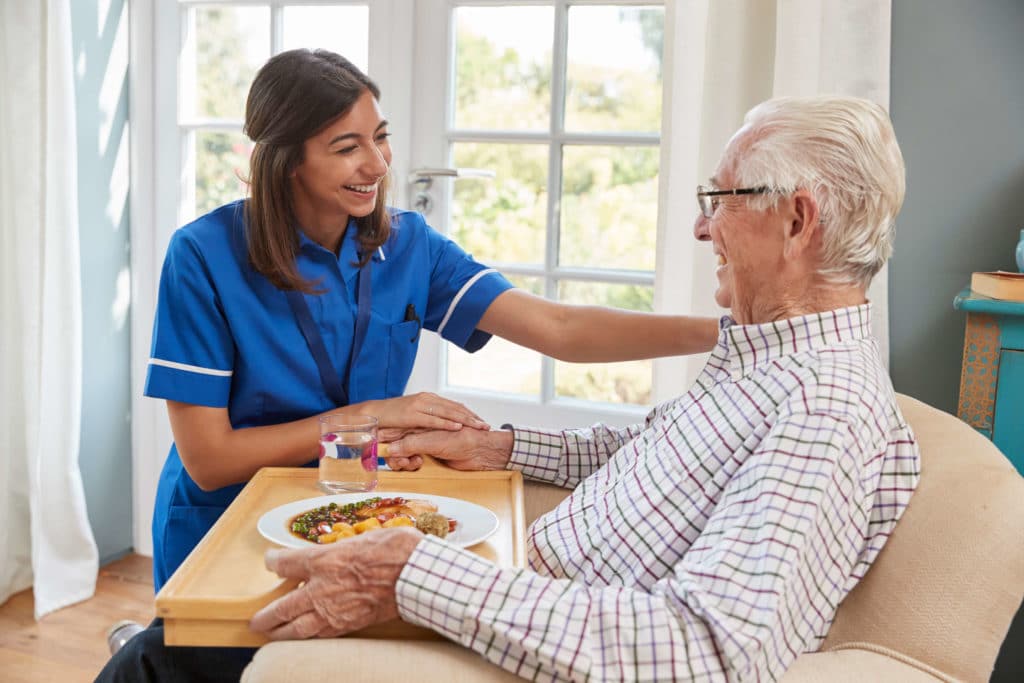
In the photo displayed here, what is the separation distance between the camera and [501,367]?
2.69m

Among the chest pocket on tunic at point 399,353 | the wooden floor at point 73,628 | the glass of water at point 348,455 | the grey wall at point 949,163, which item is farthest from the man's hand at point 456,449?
the wooden floor at point 73,628

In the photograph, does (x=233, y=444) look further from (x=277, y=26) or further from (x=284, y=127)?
(x=277, y=26)

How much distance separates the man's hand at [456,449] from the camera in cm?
158

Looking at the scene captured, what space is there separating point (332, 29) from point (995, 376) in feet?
6.03

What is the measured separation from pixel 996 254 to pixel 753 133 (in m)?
0.98

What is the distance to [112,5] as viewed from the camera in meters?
2.81

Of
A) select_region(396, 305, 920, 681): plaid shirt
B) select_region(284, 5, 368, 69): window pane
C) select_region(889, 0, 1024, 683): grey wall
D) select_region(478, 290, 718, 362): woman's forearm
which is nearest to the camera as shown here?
select_region(396, 305, 920, 681): plaid shirt

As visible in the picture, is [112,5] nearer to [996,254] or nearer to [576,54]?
[576,54]

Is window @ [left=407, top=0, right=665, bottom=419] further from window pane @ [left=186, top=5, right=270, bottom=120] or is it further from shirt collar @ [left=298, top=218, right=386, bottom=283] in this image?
shirt collar @ [left=298, top=218, right=386, bottom=283]

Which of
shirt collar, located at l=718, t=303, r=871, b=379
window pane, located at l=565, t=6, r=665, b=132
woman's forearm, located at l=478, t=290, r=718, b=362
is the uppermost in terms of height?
window pane, located at l=565, t=6, r=665, b=132

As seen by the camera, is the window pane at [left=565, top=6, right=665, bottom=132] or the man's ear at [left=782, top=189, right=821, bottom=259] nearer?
the man's ear at [left=782, top=189, right=821, bottom=259]

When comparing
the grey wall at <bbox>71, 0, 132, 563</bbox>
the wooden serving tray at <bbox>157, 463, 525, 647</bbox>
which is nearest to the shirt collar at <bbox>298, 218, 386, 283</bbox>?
the wooden serving tray at <bbox>157, 463, 525, 647</bbox>

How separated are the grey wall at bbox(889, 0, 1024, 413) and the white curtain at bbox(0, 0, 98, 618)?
1.95 m

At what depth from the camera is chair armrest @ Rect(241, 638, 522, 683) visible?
3.45 ft
